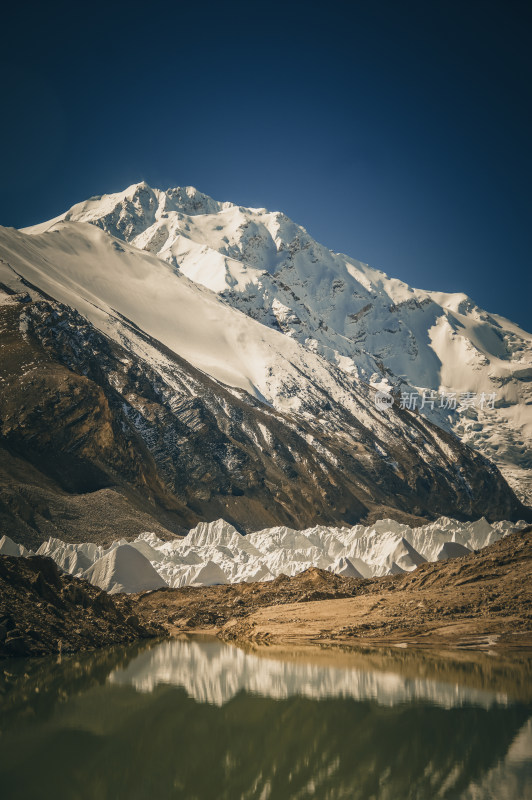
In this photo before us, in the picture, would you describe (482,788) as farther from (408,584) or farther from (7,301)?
(7,301)

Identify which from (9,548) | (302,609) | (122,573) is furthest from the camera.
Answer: (9,548)

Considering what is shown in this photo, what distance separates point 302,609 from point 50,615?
2724cm

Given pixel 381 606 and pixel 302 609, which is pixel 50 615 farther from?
pixel 381 606

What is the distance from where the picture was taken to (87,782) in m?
19.3

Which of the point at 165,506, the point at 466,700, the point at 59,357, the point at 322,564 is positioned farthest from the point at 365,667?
the point at 59,357

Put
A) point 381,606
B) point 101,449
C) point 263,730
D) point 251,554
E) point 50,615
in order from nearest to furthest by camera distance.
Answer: point 263,730
point 50,615
point 381,606
point 251,554
point 101,449

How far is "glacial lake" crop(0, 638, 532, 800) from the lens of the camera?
19.1m

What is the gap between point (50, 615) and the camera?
144 ft

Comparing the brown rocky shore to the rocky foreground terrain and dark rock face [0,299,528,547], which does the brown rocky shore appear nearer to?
the rocky foreground terrain

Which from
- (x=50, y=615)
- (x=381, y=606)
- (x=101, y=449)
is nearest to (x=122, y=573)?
(x=381, y=606)

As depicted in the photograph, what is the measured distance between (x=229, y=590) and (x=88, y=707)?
169 feet

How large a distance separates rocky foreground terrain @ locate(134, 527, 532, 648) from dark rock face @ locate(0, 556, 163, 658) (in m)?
11.9

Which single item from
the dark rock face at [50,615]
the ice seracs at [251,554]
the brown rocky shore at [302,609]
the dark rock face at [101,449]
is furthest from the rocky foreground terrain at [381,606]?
the dark rock face at [101,449]

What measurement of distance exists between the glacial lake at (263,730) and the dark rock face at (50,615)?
1.73 meters
